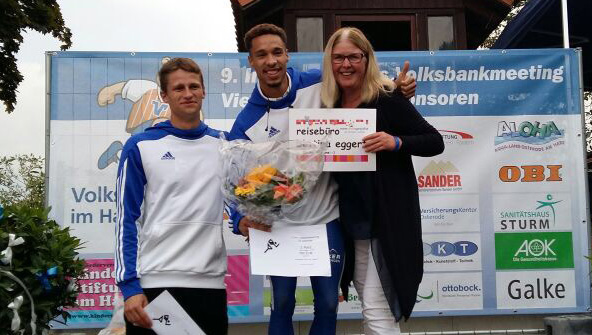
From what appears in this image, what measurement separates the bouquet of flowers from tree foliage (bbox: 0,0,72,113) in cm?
1075

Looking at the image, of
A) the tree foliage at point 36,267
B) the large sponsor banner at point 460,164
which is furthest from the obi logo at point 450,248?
the tree foliage at point 36,267

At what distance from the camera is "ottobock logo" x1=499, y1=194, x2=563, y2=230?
17.2ft

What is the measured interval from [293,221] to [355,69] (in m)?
0.73

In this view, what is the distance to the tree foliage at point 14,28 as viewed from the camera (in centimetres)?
1200

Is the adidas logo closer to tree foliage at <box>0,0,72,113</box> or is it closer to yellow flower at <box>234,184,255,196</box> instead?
yellow flower at <box>234,184,255,196</box>

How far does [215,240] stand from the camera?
2.73m

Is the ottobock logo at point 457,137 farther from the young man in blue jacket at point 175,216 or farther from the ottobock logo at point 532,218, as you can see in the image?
the young man in blue jacket at point 175,216

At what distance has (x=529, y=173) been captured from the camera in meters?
5.25

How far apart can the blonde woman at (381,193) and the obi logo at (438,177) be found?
2402mm

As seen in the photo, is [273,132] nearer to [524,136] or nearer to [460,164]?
[460,164]

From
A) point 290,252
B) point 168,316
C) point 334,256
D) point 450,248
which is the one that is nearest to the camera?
point 168,316

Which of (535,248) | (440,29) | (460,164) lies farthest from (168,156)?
(440,29)

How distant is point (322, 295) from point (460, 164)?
2.84 m

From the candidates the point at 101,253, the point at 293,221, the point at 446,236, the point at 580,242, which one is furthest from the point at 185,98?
the point at 580,242
